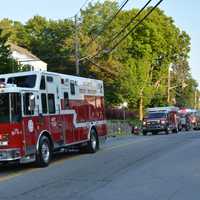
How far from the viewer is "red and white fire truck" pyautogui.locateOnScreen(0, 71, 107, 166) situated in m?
16.1

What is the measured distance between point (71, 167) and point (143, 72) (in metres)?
55.6

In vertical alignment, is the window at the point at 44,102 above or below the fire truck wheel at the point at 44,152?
above

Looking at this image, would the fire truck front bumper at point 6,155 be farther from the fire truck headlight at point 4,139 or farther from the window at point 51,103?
the window at point 51,103

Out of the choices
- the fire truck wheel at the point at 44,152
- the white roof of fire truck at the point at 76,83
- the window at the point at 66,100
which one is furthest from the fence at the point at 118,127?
the fire truck wheel at the point at 44,152

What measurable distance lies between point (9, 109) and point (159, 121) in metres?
33.3

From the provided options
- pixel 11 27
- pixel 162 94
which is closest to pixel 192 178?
pixel 162 94

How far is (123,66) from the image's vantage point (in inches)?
2835

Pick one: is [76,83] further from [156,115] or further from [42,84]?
[156,115]

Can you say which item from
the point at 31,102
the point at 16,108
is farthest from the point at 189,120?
the point at 16,108

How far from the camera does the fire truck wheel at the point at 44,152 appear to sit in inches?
678

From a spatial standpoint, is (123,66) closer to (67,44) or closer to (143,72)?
(143,72)

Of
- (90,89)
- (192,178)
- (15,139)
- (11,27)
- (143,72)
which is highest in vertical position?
(11,27)

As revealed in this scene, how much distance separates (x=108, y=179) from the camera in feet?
46.1

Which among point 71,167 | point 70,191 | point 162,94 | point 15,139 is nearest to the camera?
point 70,191
